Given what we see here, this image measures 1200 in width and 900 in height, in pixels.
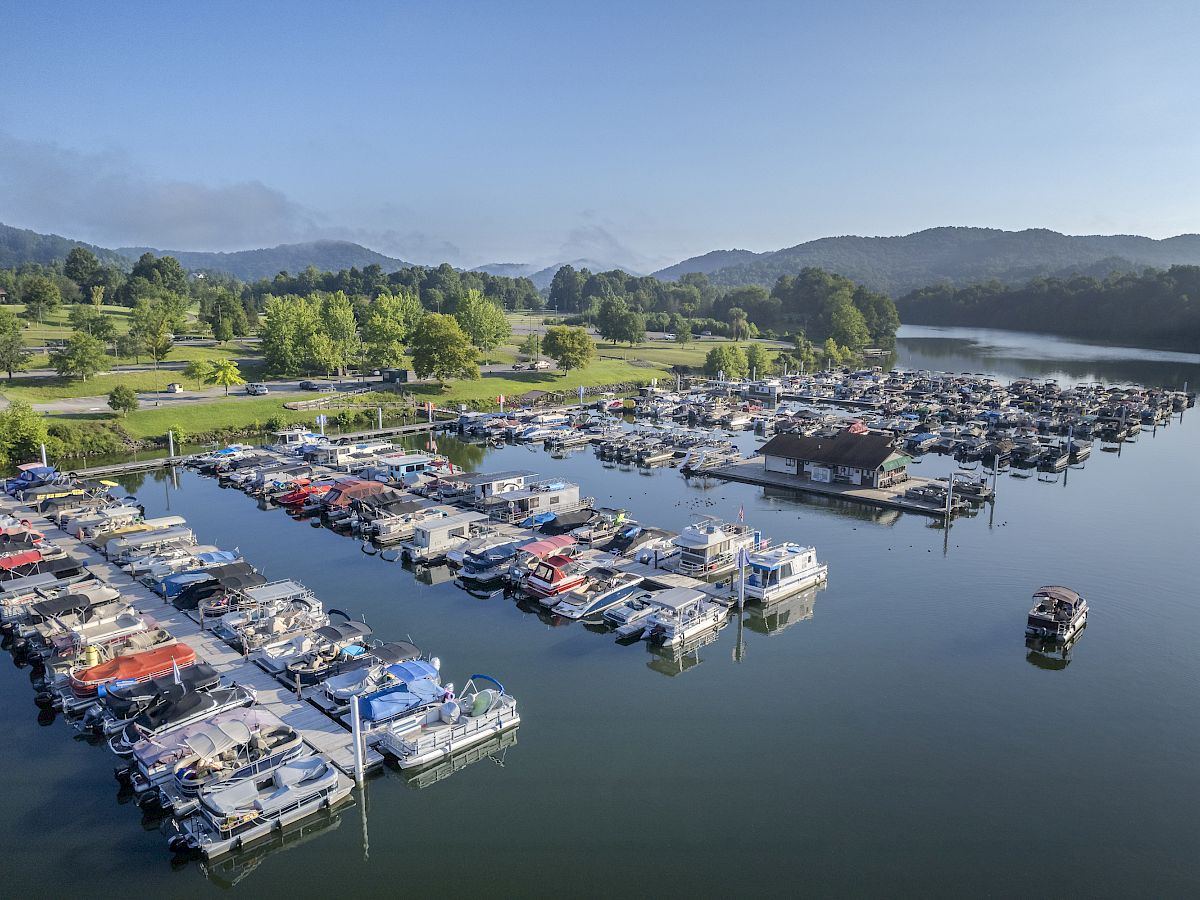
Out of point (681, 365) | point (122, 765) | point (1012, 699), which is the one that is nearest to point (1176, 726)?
point (1012, 699)

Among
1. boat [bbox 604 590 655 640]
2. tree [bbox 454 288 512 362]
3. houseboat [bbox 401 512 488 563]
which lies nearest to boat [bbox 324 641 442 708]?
boat [bbox 604 590 655 640]

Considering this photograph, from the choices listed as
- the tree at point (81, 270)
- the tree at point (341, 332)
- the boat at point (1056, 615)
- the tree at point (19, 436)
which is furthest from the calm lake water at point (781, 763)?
the tree at point (81, 270)

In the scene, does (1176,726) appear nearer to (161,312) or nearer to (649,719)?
(649,719)

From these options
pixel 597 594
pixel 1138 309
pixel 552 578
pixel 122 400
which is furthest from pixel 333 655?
pixel 1138 309

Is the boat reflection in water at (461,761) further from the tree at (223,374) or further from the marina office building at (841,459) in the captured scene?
the tree at (223,374)

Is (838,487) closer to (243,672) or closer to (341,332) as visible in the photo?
(243,672)

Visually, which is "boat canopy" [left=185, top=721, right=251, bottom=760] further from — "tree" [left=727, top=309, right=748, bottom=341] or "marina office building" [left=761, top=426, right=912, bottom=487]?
"tree" [left=727, top=309, right=748, bottom=341]

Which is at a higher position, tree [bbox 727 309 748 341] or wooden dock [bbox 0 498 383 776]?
tree [bbox 727 309 748 341]
